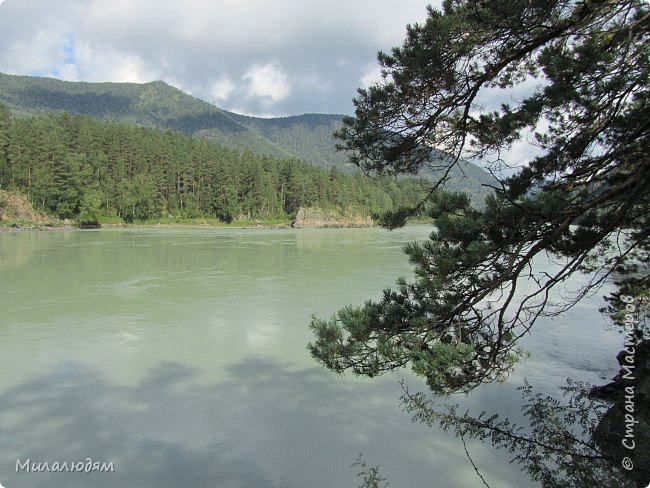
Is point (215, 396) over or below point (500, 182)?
below

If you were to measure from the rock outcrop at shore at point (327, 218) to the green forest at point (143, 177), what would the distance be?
167cm

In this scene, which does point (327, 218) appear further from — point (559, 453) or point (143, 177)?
point (559, 453)

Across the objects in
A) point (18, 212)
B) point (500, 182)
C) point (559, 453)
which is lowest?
point (559, 453)

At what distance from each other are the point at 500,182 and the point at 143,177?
68025 mm

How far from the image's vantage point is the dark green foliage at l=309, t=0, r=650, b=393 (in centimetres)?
279

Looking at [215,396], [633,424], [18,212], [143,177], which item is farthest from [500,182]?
[143,177]

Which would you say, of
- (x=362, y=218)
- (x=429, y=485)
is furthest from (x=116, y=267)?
(x=362, y=218)

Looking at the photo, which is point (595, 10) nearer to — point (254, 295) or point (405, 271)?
point (254, 295)

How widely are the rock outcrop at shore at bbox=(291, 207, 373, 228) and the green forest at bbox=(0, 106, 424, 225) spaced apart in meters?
1.67

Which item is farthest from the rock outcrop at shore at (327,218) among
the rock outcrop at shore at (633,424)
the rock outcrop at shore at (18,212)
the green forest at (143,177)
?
the rock outcrop at shore at (633,424)

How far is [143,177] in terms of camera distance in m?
64.1

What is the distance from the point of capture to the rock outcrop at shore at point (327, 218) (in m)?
73.7

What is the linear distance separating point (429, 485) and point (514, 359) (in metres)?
1.48

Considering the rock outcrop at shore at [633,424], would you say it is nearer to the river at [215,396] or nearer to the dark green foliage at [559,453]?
the dark green foliage at [559,453]
